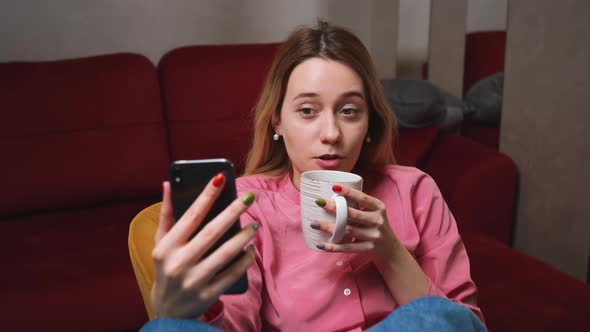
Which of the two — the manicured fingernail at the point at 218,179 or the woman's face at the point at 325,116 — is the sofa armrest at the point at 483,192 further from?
the manicured fingernail at the point at 218,179

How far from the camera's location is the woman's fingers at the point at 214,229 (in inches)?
24.5

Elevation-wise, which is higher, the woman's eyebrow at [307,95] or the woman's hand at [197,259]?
the woman's eyebrow at [307,95]

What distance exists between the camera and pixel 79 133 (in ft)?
6.35

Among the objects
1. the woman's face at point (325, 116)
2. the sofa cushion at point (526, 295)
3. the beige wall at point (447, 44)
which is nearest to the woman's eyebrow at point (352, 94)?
the woman's face at point (325, 116)

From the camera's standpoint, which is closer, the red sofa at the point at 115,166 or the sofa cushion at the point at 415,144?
the red sofa at the point at 115,166

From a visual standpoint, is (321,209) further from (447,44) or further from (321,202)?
(447,44)

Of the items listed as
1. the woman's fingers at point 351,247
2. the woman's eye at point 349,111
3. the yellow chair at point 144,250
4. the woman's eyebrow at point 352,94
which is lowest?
the yellow chair at point 144,250

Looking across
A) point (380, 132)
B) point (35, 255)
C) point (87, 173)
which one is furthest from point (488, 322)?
point (87, 173)

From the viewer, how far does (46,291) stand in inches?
56.2

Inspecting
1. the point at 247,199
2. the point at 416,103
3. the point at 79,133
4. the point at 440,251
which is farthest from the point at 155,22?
the point at 247,199

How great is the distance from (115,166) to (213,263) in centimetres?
146

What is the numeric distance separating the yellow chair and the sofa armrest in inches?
44.0

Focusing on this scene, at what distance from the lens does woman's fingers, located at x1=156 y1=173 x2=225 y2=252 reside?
0.63 m

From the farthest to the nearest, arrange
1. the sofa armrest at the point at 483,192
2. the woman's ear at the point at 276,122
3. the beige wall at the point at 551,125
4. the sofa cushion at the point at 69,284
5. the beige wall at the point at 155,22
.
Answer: the beige wall at the point at 155,22 → the sofa armrest at the point at 483,192 → the beige wall at the point at 551,125 → the sofa cushion at the point at 69,284 → the woman's ear at the point at 276,122
